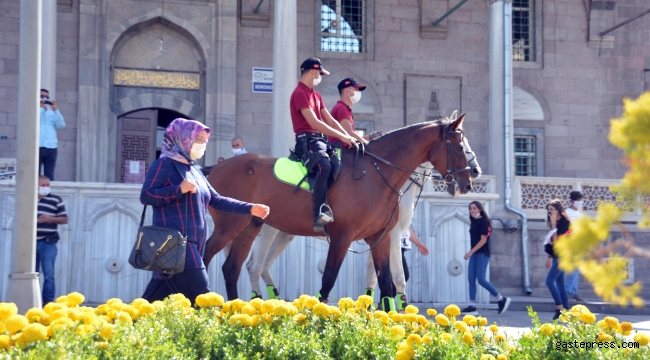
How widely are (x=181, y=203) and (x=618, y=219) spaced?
3.32 m

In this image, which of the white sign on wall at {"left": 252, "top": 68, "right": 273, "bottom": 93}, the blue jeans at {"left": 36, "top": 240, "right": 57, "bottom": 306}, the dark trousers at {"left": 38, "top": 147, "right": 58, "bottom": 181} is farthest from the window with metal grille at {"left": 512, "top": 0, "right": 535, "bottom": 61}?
the blue jeans at {"left": 36, "top": 240, "right": 57, "bottom": 306}

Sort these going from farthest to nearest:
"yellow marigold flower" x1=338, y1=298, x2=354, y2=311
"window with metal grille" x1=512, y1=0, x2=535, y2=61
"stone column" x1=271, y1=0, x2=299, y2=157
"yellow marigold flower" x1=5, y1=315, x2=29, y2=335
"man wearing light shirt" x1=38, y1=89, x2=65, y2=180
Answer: "window with metal grille" x1=512, y1=0, x2=535, y2=61
"stone column" x1=271, y1=0, x2=299, y2=157
"man wearing light shirt" x1=38, y1=89, x2=65, y2=180
"yellow marigold flower" x1=338, y1=298, x2=354, y2=311
"yellow marigold flower" x1=5, y1=315, x2=29, y2=335

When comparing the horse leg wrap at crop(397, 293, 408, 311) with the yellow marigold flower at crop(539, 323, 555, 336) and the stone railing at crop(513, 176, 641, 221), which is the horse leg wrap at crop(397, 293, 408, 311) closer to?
the yellow marigold flower at crop(539, 323, 555, 336)

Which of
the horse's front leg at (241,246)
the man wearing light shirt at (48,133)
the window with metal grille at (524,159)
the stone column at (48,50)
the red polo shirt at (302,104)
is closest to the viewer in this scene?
the red polo shirt at (302,104)

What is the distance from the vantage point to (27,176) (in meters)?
7.64

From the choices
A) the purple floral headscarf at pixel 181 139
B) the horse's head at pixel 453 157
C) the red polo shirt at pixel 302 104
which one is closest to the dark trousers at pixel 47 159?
the red polo shirt at pixel 302 104

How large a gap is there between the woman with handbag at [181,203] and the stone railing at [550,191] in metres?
12.9

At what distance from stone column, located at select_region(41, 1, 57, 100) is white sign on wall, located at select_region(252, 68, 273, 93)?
5.16 m

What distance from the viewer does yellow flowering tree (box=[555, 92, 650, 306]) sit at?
9.78ft

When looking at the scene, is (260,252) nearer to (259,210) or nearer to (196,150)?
(259,210)

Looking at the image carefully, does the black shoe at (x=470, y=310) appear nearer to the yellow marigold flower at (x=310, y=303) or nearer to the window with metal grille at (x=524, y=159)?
the yellow marigold flower at (x=310, y=303)

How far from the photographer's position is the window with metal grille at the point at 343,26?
2110 centimetres

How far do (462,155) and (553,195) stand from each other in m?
10.0

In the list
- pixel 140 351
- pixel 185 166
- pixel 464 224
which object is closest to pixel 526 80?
pixel 464 224
